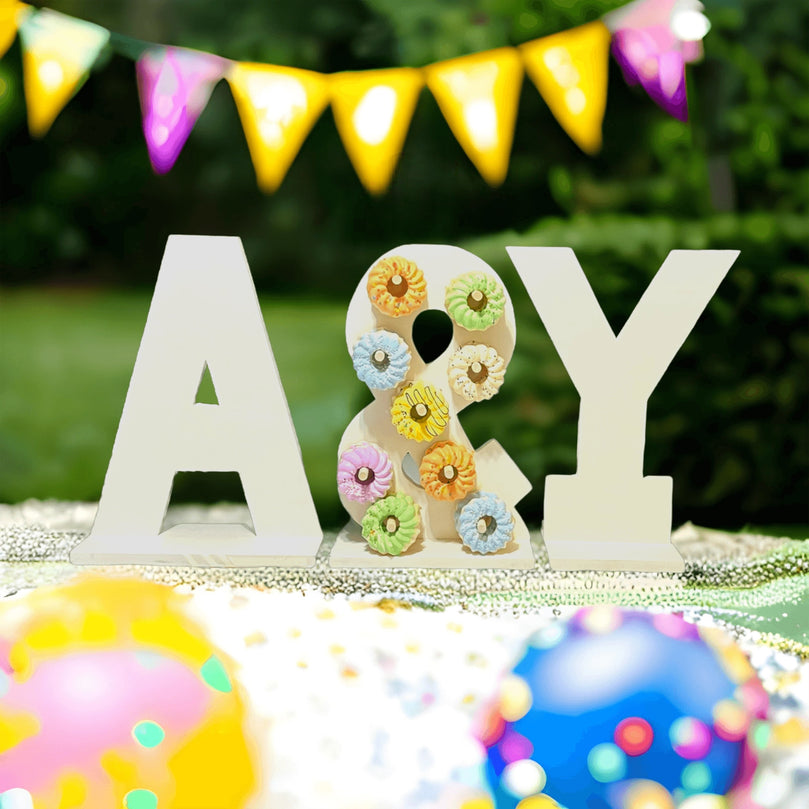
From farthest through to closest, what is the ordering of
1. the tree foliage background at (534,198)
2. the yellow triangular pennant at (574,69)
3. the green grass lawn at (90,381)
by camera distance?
1. the green grass lawn at (90,381)
2. the tree foliage background at (534,198)
3. the yellow triangular pennant at (574,69)

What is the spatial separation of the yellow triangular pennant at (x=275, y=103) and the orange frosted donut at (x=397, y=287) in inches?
13.2

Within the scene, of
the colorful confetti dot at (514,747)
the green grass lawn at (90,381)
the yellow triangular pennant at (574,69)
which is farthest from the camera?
the green grass lawn at (90,381)

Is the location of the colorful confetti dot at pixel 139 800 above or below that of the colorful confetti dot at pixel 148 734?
below

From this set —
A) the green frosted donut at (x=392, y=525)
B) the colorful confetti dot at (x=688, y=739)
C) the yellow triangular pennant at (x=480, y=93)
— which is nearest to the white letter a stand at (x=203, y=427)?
the green frosted donut at (x=392, y=525)

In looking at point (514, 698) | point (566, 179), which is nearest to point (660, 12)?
point (566, 179)

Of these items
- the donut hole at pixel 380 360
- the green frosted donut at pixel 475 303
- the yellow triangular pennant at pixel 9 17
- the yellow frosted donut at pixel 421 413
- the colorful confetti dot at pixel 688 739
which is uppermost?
the yellow triangular pennant at pixel 9 17

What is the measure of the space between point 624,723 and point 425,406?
3.46 feet

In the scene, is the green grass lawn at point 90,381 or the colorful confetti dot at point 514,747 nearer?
the colorful confetti dot at point 514,747

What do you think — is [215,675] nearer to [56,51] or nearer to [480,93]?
[480,93]

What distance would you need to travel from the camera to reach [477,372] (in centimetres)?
213

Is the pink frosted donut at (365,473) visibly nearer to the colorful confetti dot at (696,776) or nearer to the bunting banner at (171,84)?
the bunting banner at (171,84)

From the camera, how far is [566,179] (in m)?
2.63

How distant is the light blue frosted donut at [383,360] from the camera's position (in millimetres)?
2104

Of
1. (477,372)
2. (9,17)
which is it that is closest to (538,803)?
(477,372)
